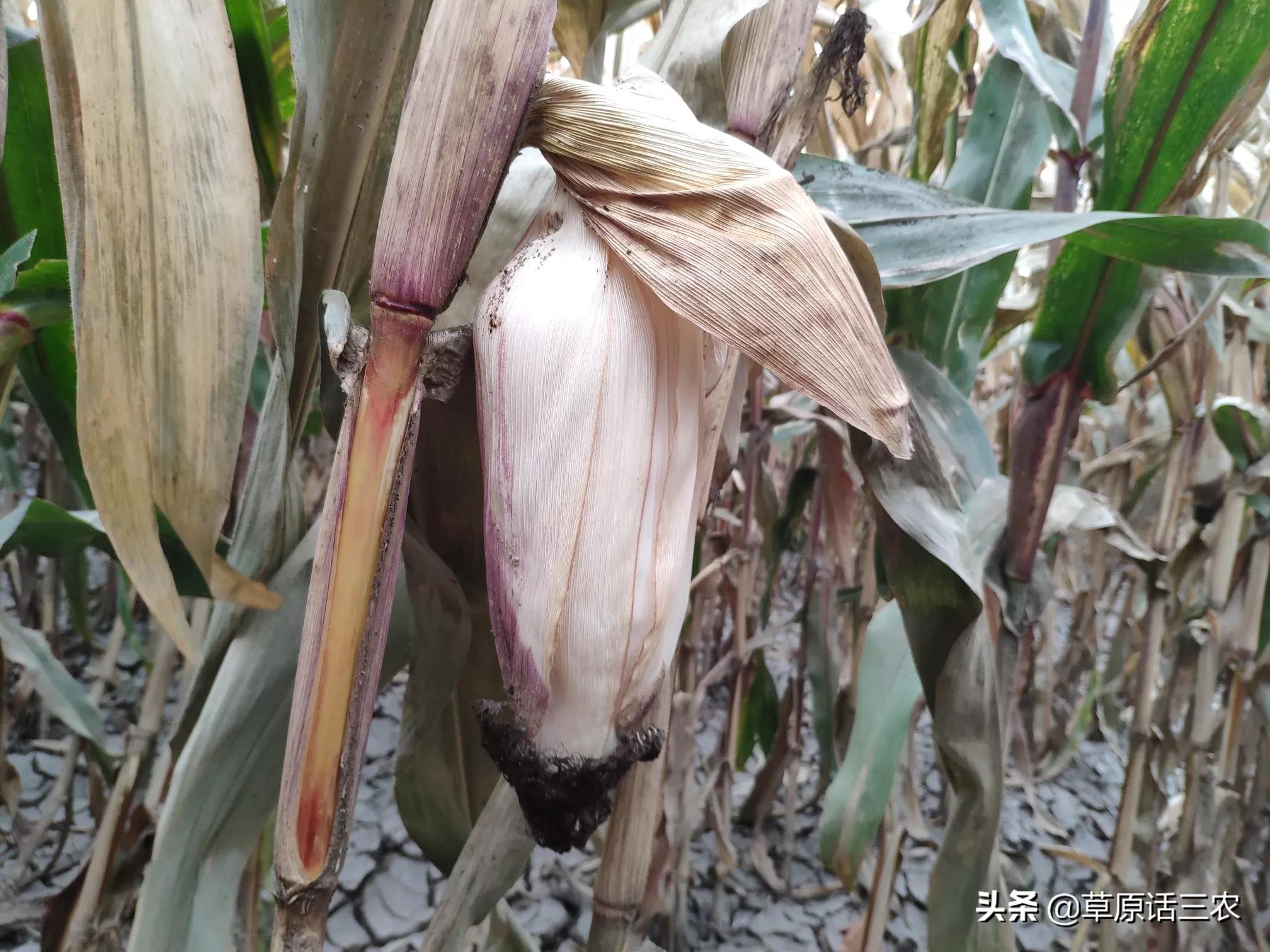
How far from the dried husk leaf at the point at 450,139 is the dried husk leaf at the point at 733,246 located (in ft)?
0.05

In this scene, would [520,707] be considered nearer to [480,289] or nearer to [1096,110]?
[480,289]

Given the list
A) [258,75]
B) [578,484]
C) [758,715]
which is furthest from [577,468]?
[758,715]

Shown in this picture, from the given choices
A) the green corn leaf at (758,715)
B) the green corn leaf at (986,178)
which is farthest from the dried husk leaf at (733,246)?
the green corn leaf at (758,715)

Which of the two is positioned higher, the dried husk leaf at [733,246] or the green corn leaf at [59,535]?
the dried husk leaf at [733,246]

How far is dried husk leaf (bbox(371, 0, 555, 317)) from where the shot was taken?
149 millimetres

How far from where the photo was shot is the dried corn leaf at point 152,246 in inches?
6.5

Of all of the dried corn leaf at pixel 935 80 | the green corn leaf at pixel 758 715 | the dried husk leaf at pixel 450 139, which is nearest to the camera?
the dried husk leaf at pixel 450 139

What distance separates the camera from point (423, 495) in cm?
24

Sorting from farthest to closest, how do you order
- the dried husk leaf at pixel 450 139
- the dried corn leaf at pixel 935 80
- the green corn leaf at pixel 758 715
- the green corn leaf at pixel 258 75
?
1. the green corn leaf at pixel 758 715
2. the dried corn leaf at pixel 935 80
3. the green corn leaf at pixel 258 75
4. the dried husk leaf at pixel 450 139

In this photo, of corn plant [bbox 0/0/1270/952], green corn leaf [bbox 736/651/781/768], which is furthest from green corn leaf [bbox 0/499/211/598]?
green corn leaf [bbox 736/651/781/768]

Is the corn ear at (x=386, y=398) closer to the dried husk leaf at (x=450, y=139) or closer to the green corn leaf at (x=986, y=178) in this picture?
the dried husk leaf at (x=450, y=139)

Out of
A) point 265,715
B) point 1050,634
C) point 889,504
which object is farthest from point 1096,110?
point 1050,634

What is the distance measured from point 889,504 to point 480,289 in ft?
0.63

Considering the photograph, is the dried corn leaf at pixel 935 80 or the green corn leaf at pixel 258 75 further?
the dried corn leaf at pixel 935 80
